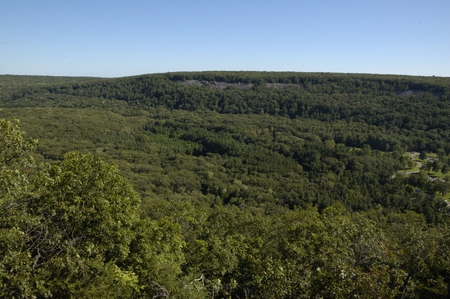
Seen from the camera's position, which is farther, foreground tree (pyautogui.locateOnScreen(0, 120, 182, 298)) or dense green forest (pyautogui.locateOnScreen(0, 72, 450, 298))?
dense green forest (pyautogui.locateOnScreen(0, 72, 450, 298))

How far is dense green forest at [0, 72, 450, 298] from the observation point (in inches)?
504

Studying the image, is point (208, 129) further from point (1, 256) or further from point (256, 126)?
point (1, 256)

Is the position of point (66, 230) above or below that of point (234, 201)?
above

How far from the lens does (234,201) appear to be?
78062 mm

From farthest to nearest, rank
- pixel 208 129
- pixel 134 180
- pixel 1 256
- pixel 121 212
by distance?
pixel 208 129, pixel 134 180, pixel 121 212, pixel 1 256

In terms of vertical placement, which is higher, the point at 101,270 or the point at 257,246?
the point at 101,270

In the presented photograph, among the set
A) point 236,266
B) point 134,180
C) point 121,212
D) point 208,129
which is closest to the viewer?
point 121,212

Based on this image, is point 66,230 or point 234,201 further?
point 234,201

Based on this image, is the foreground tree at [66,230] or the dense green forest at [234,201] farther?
the dense green forest at [234,201]

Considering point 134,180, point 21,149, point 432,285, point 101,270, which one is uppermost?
point 21,149

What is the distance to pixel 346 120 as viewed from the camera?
6678 inches

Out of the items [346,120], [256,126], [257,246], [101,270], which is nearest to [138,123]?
[256,126]

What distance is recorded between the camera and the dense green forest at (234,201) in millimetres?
12789

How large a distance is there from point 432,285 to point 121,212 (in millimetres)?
22898
